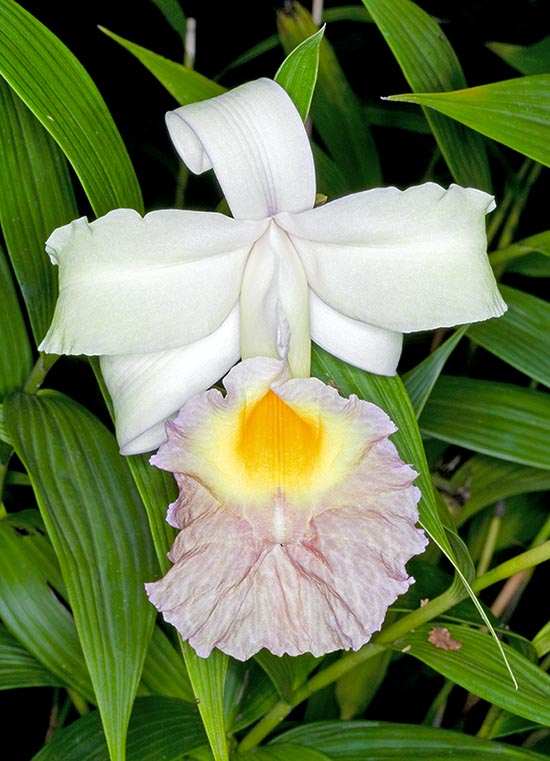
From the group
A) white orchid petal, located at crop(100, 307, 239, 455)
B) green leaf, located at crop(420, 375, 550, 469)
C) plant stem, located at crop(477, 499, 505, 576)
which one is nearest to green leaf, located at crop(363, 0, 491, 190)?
green leaf, located at crop(420, 375, 550, 469)

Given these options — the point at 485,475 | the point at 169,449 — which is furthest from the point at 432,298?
the point at 485,475

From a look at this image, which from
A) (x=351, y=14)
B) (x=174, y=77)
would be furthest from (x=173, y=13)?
(x=174, y=77)

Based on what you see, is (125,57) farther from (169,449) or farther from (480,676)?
(480,676)

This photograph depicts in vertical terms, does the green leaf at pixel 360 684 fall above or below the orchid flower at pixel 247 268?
below

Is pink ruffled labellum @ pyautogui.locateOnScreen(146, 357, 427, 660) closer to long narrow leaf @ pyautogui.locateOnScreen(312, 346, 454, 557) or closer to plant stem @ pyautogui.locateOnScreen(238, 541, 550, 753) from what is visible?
long narrow leaf @ pyautogui.locateOnScreen(312, 346, 454, 557)

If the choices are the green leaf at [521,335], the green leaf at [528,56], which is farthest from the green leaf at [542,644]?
the green leaf at [528,56]

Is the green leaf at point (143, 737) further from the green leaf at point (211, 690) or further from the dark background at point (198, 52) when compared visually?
the dark background at point (198, 52)
